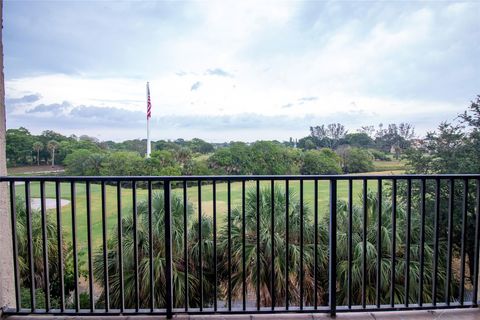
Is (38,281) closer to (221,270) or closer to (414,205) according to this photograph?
(221,270)

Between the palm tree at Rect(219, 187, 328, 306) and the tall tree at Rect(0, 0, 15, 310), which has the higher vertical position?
the tall tree at Rect(0, 0, 15, 310)

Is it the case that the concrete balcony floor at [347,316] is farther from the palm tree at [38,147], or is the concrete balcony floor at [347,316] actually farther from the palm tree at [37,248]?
the palm tree at [37,248]

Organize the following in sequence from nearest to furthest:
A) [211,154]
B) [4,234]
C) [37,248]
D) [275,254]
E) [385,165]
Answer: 1. [4,234]
2. [211,154]
3. [275,254]
4. [385,165]
5. [37,248]

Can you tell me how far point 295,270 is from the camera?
174 inches

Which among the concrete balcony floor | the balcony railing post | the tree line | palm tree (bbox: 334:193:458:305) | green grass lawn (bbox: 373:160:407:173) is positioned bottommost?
palm tree (bbox: 334:193:458:305)

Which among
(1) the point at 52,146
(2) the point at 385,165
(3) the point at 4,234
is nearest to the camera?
(3) the point at 4,234

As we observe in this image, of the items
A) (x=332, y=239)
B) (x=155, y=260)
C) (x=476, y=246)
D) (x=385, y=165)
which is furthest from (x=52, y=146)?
(x=385, y=165)

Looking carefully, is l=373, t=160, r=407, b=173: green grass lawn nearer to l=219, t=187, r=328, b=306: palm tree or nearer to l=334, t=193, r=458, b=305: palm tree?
l=334, t=193, r=458, b=305: palm tree

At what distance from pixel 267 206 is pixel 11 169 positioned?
319cm

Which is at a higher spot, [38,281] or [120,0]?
[120,0]

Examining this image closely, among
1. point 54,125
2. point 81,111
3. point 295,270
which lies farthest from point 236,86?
point 295,270

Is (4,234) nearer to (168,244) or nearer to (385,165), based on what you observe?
(168,244)

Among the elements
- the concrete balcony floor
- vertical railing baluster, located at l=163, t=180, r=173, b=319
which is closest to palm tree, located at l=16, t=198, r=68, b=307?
the concrete balcony floor

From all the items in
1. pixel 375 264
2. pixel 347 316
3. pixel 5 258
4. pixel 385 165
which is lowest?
pixel 375 264
